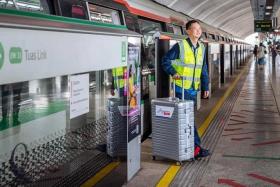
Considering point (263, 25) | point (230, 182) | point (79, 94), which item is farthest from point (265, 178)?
point (263, 25)

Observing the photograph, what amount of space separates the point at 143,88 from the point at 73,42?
3.51m

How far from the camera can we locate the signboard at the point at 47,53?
218cm

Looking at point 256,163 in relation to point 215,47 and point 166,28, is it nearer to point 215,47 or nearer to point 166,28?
point 166,28

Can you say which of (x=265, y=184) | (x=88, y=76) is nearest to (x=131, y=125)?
(x=88, y=76)

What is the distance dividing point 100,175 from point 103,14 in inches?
77.7

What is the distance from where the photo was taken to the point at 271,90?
13742 mm

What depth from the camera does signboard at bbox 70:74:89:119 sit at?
3.20 metres

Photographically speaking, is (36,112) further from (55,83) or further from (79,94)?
(79,94)

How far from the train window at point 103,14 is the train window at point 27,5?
0.85m

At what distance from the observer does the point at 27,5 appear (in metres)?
3.34

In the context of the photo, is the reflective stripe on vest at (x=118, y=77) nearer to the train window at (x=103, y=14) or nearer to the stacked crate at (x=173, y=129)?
the train window at (x=103, y=14)

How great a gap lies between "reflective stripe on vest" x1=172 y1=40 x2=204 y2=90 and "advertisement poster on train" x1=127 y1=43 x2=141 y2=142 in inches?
34.9

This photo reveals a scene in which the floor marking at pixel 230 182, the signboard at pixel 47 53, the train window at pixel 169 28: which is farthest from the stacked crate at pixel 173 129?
the train window at pixel 169 28

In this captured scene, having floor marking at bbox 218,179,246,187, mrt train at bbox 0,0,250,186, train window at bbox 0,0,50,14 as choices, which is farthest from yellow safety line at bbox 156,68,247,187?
train window at bbox 0,0,50,14
